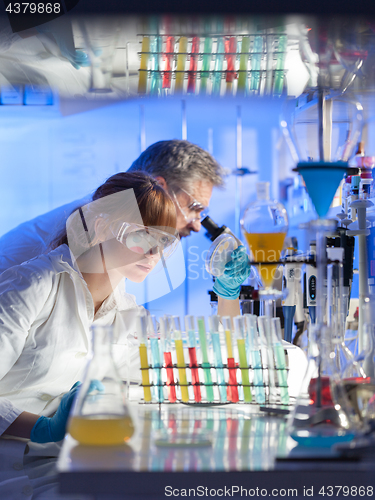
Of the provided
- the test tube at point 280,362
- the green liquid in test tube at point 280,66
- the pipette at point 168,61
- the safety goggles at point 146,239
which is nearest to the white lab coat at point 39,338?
the safety goggles at point 146,239

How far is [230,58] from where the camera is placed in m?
1.53

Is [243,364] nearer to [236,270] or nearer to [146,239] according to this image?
[236,270]

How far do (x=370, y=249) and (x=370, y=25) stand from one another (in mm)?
953

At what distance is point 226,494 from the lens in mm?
707

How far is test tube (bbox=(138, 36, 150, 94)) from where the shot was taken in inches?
56.4

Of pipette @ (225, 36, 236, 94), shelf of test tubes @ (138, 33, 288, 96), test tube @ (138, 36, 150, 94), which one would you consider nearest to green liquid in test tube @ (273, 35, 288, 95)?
shelf of test tubes @ (138, 33, 288, 96)

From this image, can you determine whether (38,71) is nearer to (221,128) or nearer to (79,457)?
(79,457)

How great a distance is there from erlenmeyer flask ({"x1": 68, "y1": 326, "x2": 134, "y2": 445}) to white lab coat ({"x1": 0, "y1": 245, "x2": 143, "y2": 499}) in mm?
532

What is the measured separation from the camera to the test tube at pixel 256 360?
3.64 feet

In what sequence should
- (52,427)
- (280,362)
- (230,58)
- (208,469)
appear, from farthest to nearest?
(230,58)
(52,427)
(280,362)
(208,469)

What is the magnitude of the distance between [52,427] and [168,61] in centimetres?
116

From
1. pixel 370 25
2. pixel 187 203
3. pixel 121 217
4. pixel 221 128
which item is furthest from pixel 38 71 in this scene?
pixel 221 128
